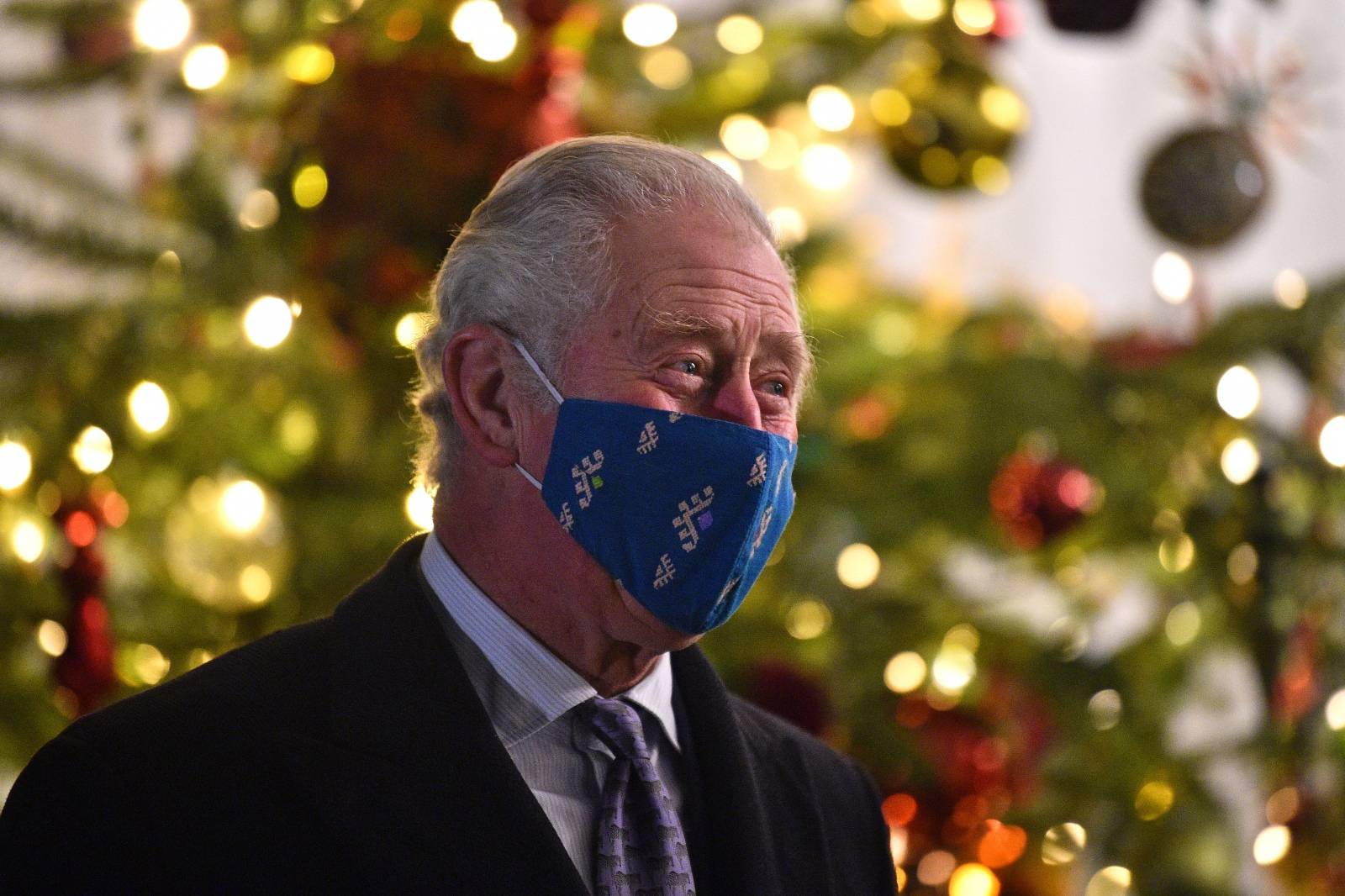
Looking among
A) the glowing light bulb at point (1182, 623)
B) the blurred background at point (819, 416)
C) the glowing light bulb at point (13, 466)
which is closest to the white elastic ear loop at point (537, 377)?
the blurred background at point (819, 416)

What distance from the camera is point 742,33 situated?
3320 millimetres

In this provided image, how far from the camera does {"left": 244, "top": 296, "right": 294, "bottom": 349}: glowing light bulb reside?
266 centimetres

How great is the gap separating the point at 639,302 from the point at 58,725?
1.45 meters

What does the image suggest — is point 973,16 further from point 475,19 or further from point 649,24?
point 475,19

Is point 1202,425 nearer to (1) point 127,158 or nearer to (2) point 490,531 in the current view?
(2) point 490,531

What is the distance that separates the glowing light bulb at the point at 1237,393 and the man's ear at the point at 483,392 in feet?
6.43

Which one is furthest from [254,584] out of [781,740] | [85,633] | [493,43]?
[781,740]

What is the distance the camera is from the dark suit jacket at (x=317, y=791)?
1.46 m

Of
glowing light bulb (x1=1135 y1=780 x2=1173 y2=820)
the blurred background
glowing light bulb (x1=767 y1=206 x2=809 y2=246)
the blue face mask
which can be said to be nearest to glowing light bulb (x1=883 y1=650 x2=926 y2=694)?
the blurred background

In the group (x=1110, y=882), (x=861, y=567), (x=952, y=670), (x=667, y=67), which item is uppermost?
(x=667, y=67)

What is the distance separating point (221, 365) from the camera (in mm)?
2713

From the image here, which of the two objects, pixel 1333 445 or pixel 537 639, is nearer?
pixel 537 639

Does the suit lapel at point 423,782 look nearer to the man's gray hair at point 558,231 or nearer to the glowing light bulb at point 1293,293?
the man's gray hair at point 558,231

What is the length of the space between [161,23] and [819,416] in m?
1.42
